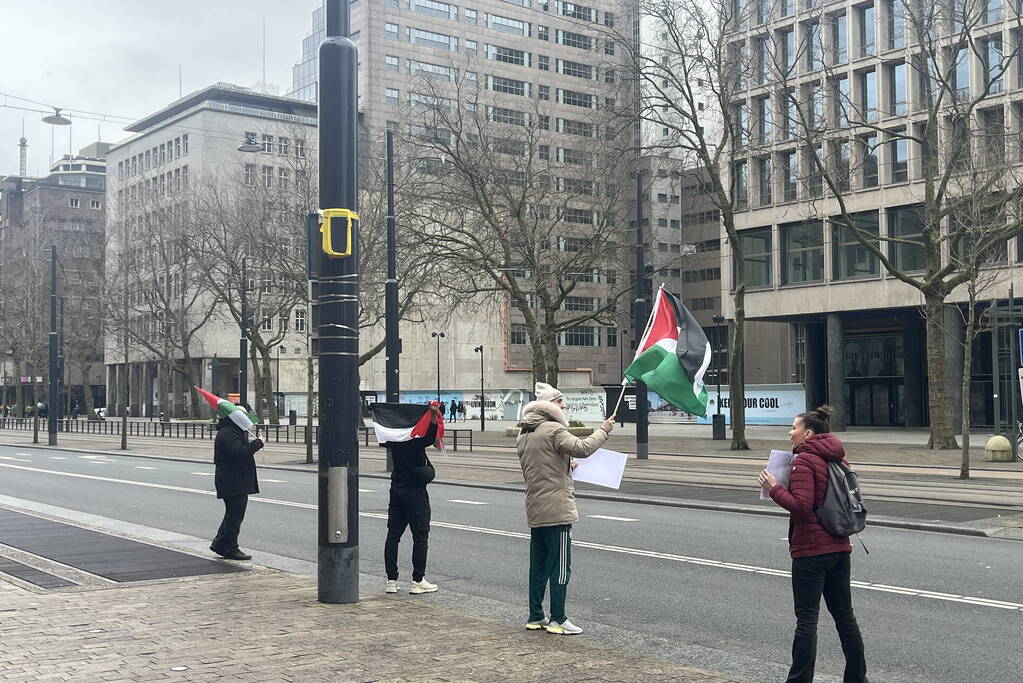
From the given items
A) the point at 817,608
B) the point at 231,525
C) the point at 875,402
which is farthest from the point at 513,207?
the point at 817,608

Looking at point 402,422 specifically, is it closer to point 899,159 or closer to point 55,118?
point 55,118

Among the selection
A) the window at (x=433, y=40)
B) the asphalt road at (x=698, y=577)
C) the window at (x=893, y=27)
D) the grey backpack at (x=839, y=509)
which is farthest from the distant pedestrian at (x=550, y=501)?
the window at (x=433, y=40)

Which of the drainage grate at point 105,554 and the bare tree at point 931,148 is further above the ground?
the bare tree at point 931,148

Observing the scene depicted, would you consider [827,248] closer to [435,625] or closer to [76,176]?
[435,625]

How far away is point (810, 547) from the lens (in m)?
6.05

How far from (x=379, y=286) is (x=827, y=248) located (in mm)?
21789

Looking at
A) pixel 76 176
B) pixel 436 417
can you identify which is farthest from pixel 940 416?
pixel 76 176

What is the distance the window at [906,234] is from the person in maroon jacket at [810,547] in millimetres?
45842

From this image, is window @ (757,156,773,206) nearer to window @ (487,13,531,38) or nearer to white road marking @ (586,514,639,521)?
white road marking @ (586,514,639,521)

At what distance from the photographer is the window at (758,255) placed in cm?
5612

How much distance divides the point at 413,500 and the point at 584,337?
97086 millimetres

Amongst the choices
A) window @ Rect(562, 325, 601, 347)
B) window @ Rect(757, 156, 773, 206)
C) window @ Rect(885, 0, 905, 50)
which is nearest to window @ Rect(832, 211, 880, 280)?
window @ Rect(757, 156, 773, 206)

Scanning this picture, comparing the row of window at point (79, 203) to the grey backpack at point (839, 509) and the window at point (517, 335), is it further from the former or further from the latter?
the grey backpack at point (839, 509)

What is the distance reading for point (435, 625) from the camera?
8086 millimetres
